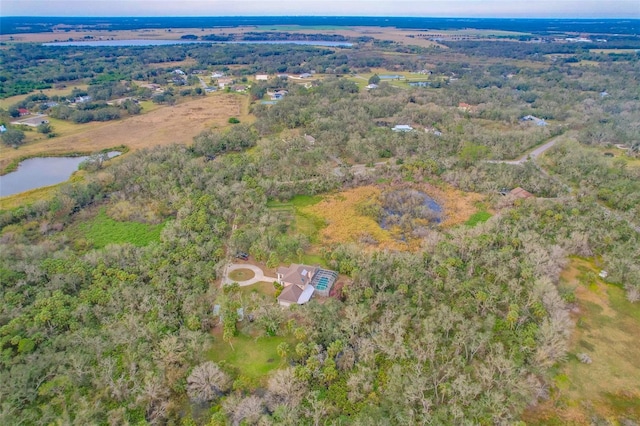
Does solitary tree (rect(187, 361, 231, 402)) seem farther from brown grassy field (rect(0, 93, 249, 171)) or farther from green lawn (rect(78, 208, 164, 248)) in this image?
brown grassy field (rect(0, 93, 249, 171))

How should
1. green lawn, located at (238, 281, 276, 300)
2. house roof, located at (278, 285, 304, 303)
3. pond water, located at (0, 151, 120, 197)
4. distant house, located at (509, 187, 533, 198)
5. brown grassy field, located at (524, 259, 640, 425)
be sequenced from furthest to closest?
pond water, located at (0, 151, 120, 197) → distant house, located at (509, 187, 533, 198) → green lawn, located at (238, 281, 276, 300) → house roof, located at (278, 285, 304, 303) → brown grassy field, located at (524, 259, 640, 425)

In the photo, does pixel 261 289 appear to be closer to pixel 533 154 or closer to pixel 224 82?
pixel 533 154

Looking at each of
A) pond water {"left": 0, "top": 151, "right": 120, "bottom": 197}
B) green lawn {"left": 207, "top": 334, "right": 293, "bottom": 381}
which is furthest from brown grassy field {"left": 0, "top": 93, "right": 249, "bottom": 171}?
green lawn {"left": 207, "top": 334, "right": 293, "bottom": 381}

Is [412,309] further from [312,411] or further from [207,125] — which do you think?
[207,125]

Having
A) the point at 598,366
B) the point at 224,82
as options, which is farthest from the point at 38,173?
the point at 598,366

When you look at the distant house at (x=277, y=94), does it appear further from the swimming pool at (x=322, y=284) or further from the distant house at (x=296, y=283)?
the swimming pool at (x=322, y=284)

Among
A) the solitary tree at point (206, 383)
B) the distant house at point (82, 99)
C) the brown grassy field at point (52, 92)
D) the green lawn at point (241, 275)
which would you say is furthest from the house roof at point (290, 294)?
the brown grassy field at point (52, 92)

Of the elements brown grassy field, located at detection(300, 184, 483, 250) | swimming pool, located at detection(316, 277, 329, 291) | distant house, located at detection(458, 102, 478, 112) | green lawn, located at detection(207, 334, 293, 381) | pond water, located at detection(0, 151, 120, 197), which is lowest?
pond water, located at detection(0, 151, 120, 197)
